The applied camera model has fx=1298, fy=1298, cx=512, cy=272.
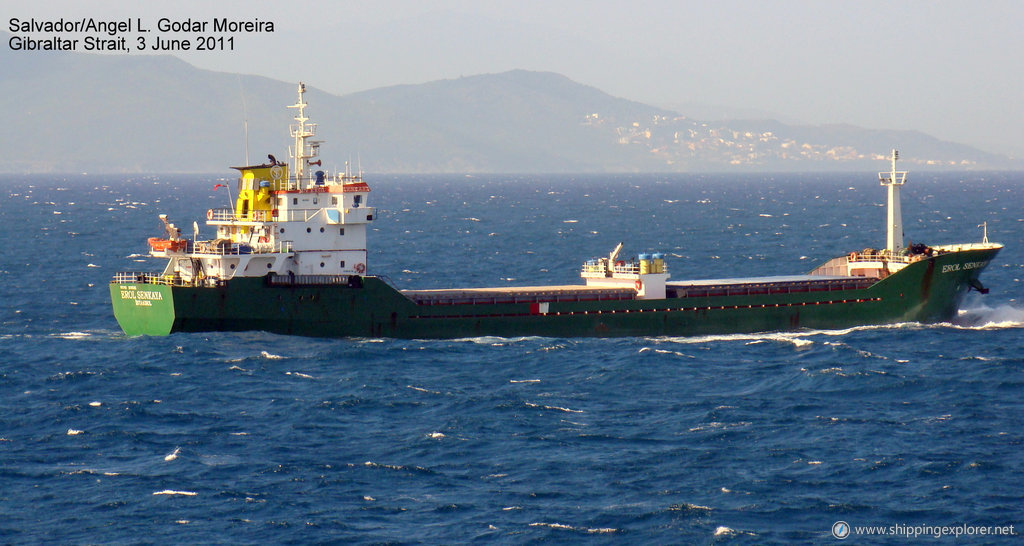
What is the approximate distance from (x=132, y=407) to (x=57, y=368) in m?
7.87

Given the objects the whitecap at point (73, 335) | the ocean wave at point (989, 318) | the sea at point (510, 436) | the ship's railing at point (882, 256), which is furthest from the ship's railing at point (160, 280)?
the ocean wave at point (989, 318)

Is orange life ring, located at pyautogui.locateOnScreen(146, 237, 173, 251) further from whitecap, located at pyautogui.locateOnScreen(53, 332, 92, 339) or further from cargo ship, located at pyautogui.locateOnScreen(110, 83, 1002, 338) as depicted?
whitecap, located at pyautogui.locateOnScreen(53, 332, 92, 339)

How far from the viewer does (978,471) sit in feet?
119

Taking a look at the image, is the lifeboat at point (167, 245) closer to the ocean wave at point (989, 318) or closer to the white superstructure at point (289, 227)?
the white superstructure at point (289, 227)

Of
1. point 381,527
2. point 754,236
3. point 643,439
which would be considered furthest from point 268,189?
point 754,236

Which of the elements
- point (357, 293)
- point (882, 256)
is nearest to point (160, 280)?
point (357, 293)

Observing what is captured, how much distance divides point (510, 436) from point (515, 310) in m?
17.5

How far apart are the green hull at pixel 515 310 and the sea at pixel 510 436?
0.85 m

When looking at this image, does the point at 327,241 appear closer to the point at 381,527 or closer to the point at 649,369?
the point at 649,369

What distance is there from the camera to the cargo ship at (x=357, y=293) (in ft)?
181

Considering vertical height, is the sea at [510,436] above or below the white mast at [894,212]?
below

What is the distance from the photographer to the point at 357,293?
55.3 meters

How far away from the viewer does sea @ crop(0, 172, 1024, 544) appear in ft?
106

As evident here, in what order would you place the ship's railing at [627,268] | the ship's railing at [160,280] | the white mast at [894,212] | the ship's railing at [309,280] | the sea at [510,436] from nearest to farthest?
the sea at [510,436] → the ship's railing at [309,280] → the ship's railing at [160,280] → the ship's railing at [627,268] → the white mast at [894,212]
